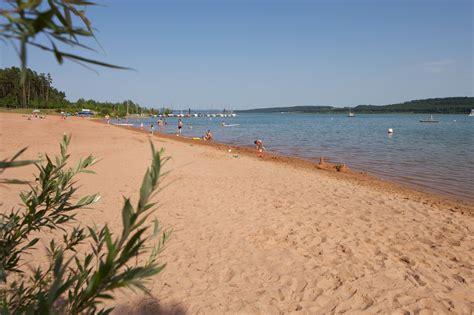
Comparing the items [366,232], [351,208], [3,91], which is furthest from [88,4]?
[3,91]

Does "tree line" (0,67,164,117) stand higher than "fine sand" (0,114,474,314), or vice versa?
"tree line" (0,67,164,117)

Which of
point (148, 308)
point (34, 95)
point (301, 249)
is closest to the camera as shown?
point (148, 308)

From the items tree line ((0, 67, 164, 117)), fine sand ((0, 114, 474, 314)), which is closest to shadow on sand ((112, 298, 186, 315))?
fine sand ((0, 114, 474, 314))

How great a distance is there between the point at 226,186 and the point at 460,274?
660 centimetres

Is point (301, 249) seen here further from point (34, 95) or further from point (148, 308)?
point (34, 95)

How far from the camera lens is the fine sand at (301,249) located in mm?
3959

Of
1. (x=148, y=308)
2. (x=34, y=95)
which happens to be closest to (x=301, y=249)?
(x=148, y=308)

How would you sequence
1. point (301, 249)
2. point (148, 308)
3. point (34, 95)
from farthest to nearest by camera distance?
point (34, 95)
point (301, 249)
point (148, 308)

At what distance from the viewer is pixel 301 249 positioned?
17.8 ft

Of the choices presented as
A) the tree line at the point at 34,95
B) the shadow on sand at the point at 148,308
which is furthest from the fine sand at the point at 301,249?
the tree line at the point at 34,95

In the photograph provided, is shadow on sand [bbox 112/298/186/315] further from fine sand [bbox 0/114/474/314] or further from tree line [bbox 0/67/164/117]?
tree line [bbox 0/67/164/117]

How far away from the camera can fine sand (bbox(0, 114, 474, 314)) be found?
13.0 feet

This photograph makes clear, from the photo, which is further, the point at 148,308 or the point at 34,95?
the point at 34,95

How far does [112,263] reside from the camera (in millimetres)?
766
